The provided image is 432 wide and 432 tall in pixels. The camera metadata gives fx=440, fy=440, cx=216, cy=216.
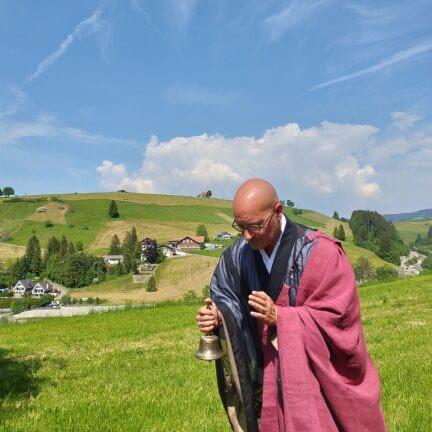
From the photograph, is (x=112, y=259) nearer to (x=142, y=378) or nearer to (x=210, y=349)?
(x=142, y=378)

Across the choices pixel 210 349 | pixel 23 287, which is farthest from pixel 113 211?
pixel 210 349

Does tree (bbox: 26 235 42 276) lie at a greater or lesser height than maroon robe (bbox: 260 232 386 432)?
lesser

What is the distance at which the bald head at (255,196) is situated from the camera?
3758mm

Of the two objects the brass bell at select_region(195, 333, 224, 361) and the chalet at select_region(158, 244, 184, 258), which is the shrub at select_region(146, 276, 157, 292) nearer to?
the chalet at select_region(158, 244, 184, 258)

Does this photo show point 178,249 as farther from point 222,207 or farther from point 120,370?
point 120,370


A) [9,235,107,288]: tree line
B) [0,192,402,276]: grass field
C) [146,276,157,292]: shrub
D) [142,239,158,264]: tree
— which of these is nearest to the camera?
[146,276,157,292]: shrub

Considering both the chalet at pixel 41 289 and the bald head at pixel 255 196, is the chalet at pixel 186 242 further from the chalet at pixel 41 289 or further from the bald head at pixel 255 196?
the bald head at pixel 255 196

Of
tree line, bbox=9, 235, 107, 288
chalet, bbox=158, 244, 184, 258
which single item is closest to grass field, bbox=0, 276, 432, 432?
tree line, bbox=9, 235, 107, 288

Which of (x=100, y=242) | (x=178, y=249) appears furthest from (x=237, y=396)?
(x=100, y=242)

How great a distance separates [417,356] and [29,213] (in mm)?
160254

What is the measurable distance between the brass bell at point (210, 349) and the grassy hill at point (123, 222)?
9587cm

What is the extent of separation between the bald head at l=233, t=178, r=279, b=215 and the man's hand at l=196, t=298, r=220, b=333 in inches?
38.3

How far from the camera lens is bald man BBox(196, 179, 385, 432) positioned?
351 cm

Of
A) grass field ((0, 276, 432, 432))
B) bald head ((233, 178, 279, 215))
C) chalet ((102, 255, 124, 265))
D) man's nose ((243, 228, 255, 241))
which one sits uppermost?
bald head ((233, 178, 279, 215))
